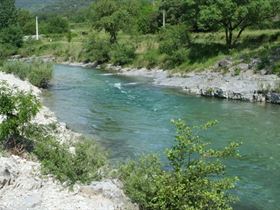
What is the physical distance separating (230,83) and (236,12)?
36.3 feet

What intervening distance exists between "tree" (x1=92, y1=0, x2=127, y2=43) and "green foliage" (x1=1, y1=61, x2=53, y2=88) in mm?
26408

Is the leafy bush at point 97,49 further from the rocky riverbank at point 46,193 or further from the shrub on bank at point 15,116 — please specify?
the rocky riverbank at point 46,193

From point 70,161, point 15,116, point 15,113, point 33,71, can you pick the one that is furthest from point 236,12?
point 70,161

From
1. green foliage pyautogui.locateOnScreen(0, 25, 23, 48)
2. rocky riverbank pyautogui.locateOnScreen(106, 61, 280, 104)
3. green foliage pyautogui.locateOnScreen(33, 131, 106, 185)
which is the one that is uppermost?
green foliage pyautogui.locateOnScreen(0, 25, 23, 48)

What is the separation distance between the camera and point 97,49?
2694 inches

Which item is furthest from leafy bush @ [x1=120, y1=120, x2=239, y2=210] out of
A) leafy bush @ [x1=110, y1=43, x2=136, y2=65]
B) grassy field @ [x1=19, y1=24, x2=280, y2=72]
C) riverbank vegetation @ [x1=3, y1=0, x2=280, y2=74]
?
leafy bush @ [x1=110, y1=43, x2=136, y2=65]

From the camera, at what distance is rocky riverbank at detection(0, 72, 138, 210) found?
13680 mm

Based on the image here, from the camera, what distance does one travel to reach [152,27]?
261 feet

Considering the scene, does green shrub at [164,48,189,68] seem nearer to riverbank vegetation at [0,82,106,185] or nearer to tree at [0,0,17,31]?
riverbank vegetation at [0,82,106,185]

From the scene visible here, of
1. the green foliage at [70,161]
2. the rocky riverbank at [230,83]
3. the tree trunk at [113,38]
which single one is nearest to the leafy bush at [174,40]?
the rocky riverbank at [230,83]

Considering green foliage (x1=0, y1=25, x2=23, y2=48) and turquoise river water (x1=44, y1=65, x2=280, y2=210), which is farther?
green foliage (x1=0, y1=25, x2=23, y2=48)

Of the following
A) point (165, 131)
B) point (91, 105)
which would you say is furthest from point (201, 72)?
point (165, 131)

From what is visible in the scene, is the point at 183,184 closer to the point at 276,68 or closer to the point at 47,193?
the point at 47,193

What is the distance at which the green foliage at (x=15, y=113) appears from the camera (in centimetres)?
1772
